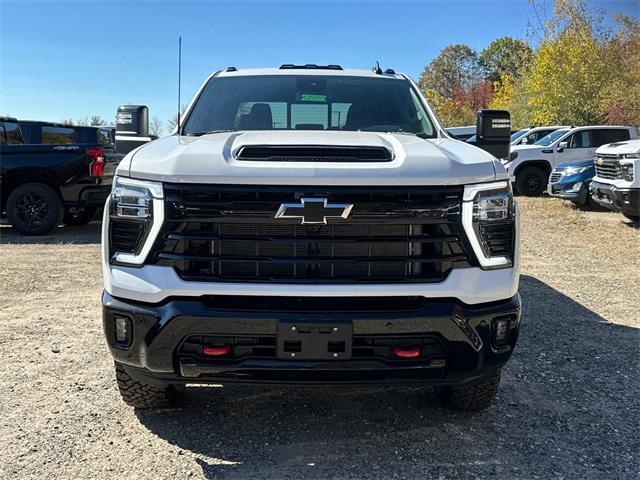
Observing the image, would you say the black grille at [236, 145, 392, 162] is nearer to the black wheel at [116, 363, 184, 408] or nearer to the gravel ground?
the black wheel at [116, 363, 184, 408]

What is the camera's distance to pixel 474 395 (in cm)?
327

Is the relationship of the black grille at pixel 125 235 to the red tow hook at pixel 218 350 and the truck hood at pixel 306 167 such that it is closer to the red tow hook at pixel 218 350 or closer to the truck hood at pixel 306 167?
the truck hood at pixel 306 167

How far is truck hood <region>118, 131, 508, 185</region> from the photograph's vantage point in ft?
8.75

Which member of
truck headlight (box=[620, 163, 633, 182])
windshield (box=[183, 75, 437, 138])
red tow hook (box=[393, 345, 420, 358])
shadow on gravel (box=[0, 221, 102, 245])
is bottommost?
shadow on gravel (box=[0, 221, 102, 245])

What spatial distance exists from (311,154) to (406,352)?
106 cm

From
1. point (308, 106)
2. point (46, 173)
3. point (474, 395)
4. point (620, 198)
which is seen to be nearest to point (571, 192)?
point (620, 198)

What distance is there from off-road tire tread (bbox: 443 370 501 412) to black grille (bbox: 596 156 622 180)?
26.6 ft

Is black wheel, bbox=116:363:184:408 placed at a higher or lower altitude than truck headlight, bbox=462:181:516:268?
lower

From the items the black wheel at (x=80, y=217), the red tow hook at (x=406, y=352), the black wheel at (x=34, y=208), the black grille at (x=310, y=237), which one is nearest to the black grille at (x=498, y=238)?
the black grille at (x=310, y=237)

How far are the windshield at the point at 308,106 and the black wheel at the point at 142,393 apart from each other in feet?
5.34

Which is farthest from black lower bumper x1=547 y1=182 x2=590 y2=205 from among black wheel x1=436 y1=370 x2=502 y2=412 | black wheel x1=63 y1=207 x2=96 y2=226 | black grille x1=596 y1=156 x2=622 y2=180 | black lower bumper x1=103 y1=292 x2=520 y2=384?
black lower bumper x1=103 y1=292 x2=520 y2=384

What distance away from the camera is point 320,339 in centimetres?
266

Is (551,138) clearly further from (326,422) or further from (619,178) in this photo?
(326,422)

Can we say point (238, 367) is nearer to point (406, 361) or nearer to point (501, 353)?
point (406, 361)
